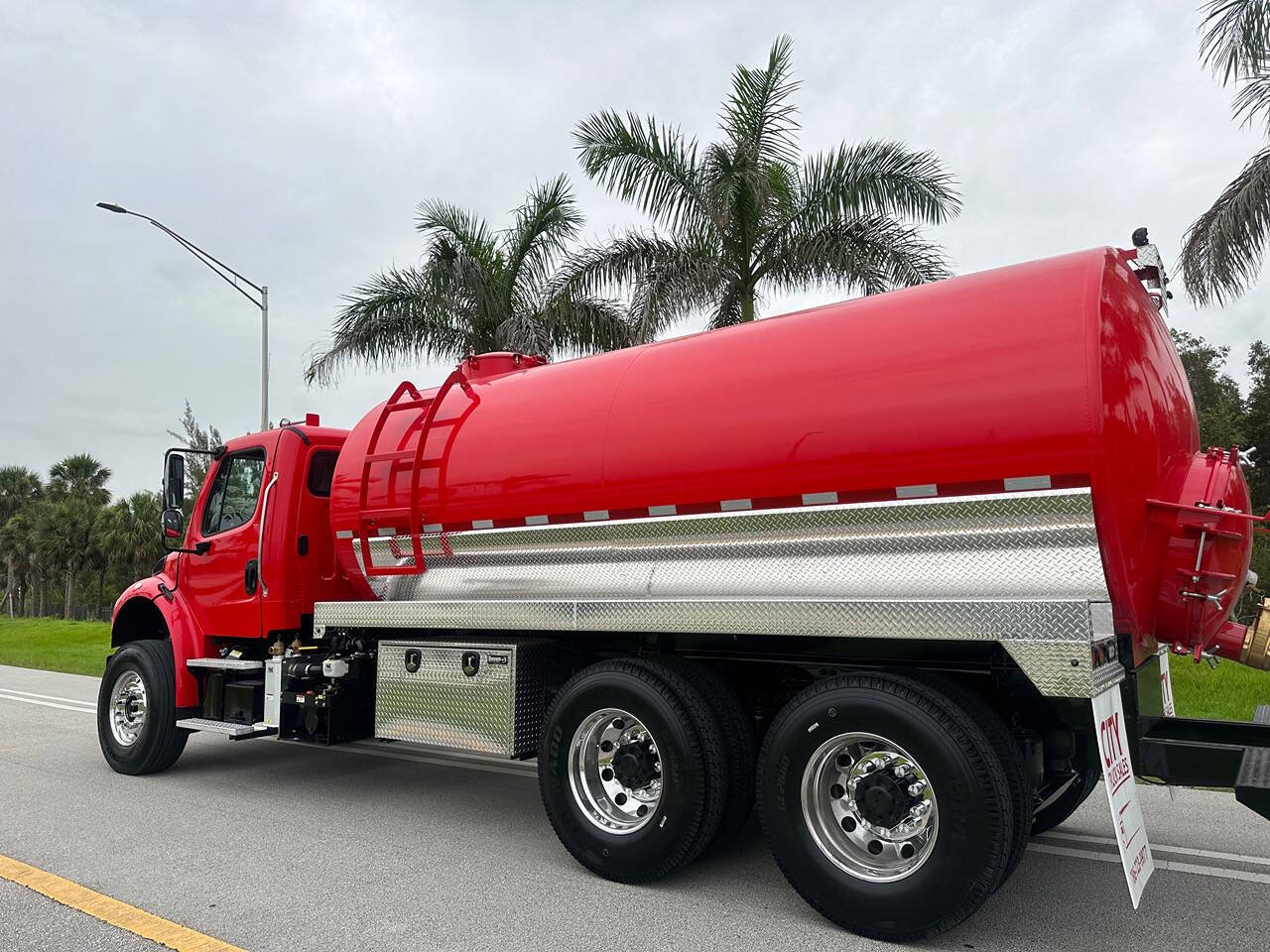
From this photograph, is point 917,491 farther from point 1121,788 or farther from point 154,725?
point 154,725

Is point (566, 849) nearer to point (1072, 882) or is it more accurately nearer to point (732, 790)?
point (732, 790)

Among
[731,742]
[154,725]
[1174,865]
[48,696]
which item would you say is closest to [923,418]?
[731,742]

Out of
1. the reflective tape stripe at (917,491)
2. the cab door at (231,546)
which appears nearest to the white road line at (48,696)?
the cab door at (231,546)

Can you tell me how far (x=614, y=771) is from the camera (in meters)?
5.01

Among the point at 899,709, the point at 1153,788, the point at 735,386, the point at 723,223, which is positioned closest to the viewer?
the point at 899,709

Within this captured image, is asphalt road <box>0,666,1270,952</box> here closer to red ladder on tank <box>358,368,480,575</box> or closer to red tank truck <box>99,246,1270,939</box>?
red tank truck <box>99,246,1270,939</box>

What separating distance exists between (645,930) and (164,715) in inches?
193

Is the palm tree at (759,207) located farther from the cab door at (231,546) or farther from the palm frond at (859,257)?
the cab door at (231,546)

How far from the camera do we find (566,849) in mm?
5332

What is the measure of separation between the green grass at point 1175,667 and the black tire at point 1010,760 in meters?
3.00

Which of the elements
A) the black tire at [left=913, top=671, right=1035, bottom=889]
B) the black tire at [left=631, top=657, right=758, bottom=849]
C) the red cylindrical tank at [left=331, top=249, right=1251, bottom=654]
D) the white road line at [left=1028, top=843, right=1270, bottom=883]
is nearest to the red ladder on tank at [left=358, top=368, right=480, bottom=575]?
the red cylindrical tank at [left=331, top=249, right=1251, bottom=654]

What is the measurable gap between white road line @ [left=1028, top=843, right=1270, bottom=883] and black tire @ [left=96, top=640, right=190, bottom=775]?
6182mm

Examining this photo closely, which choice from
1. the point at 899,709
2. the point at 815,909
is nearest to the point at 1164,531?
the point at 899,709

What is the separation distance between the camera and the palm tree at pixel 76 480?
200 feet
